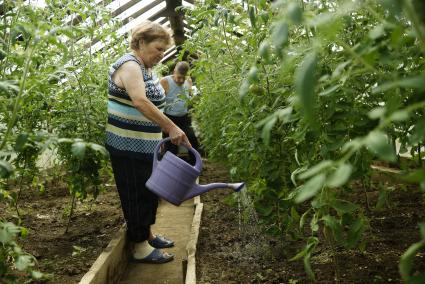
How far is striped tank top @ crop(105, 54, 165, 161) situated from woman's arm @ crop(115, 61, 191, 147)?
0.39 ft

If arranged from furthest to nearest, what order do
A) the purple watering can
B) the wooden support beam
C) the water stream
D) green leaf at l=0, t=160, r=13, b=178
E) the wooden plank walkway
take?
the wooden support beam
the wooden plank walkway
the water stream
the purple watering can
green leaf at l=0, t=160, r=13, b=178

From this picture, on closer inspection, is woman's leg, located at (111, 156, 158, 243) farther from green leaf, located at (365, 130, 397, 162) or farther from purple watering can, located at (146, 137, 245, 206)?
green leaf, located at (365, 130, 397, 162)

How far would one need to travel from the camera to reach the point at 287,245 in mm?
2699

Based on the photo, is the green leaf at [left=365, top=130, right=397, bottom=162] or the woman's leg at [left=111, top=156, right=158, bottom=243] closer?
the green leaf at [left=365, top=130, right=397, bottom=162]

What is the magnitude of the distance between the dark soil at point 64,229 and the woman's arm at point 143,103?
893 mm

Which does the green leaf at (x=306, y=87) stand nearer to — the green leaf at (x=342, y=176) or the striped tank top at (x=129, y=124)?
the green leaf at (x=342, y=176)

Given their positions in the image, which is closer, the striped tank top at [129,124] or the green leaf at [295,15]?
the green leaf at [295,15]

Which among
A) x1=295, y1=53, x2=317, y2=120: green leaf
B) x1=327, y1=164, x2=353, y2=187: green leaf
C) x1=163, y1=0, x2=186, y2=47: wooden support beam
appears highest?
x1=163, y1=0, x2=186, y2=47: wooden support beam

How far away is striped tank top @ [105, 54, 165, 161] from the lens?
9.16 feet

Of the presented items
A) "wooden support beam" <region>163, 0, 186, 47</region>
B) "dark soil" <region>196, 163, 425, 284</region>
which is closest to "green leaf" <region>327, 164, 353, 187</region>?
"dark soil" <region>196, 163, 425, 284</region>

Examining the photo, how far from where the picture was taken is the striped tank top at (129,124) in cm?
279

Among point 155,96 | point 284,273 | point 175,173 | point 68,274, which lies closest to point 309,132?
A: point 175,173

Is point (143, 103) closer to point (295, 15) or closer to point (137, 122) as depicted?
point (137, 122)

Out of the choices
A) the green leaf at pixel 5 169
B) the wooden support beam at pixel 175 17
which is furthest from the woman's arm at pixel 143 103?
the wooden support beam at pixel 175 17
